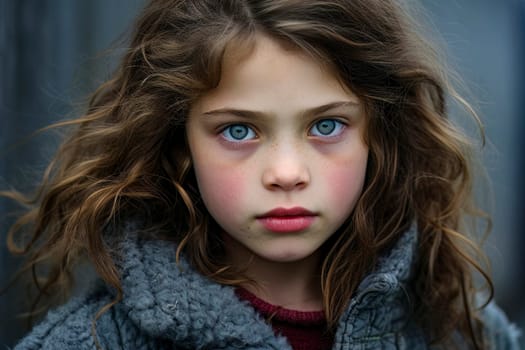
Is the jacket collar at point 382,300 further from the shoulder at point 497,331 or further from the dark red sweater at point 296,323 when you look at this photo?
the shoulder at point 497,331

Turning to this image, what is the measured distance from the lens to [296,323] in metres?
1.96

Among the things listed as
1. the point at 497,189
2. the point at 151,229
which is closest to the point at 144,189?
the point at 151,229

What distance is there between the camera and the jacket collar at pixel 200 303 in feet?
5.83

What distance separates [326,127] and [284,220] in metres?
0.22

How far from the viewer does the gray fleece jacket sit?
178cm

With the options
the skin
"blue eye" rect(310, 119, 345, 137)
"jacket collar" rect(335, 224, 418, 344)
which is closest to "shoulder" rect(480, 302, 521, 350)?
"jacket collar" rect(335, 224, 418, 344)

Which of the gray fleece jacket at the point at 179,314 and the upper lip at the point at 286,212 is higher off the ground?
the upper lip at the point at 286,212

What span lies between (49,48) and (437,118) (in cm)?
155

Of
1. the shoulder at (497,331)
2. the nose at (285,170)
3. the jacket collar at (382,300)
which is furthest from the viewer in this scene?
the shoulder at (497,331)

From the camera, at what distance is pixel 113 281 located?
1.85 meters

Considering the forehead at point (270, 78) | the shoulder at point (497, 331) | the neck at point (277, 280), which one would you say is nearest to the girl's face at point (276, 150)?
the forehead at point (270, 78)

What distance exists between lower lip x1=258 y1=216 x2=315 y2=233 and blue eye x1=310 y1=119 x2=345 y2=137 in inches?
7.2

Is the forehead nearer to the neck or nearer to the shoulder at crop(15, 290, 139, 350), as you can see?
the neck

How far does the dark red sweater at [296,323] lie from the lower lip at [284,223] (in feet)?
0.70
